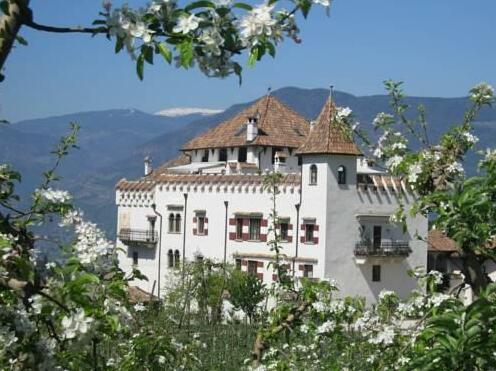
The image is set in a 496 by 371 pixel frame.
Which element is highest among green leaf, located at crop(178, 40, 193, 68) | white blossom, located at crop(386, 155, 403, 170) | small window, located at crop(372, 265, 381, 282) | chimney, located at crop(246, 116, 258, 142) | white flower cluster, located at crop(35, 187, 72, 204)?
chimney, located at crop(246, 116, 258, 142)

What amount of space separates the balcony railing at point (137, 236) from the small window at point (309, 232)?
27.4ft

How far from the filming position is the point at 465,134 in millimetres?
6625

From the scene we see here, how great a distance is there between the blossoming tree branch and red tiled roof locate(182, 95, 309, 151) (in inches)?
1609

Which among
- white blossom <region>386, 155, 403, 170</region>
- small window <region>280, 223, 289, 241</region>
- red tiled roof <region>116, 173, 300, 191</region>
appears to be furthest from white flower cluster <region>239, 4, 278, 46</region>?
small window <region>280, 223, 289, 241</region>

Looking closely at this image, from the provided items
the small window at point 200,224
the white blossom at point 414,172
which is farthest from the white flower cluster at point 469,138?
the small window at point 200,224

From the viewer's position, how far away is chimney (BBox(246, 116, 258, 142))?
44.4 m

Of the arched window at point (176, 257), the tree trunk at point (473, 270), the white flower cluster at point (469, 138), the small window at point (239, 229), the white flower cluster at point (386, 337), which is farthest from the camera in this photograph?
the arched window at point (176, 257)

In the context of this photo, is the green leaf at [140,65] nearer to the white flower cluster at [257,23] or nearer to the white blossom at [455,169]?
the white flower cluster at [257,23]

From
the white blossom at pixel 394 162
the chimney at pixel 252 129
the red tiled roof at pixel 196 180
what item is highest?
the chimney at pixel 252 129

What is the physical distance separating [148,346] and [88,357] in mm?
1271

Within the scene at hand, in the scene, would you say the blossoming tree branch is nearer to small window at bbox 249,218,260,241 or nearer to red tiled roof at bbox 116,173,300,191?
red tiled roof at bbox 116,173,300,191

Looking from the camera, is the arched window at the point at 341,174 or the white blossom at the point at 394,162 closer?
the white blossom at the point at 394,162

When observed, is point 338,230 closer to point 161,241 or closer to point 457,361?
point 161,241

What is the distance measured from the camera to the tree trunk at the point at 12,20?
9.86ft
